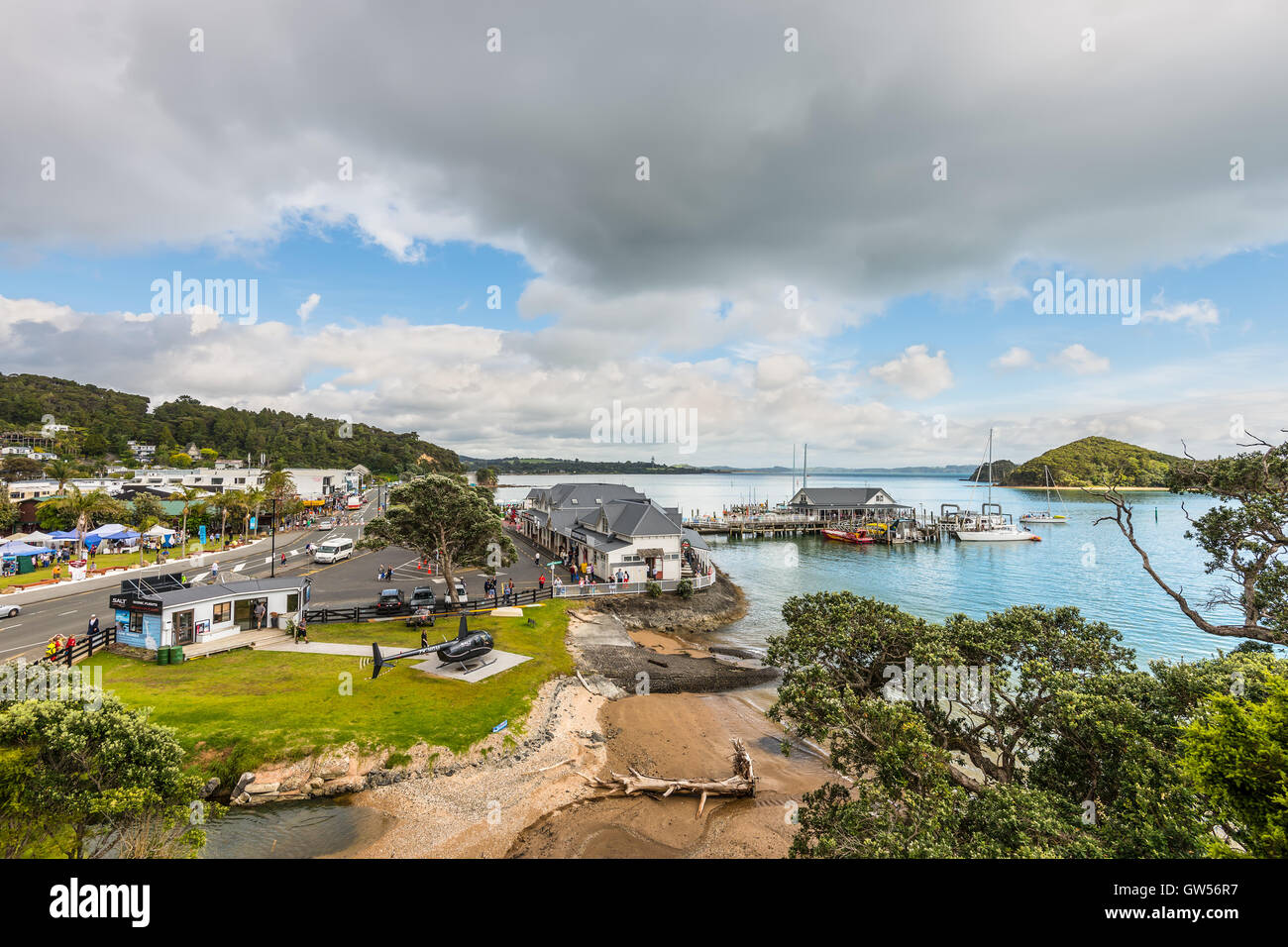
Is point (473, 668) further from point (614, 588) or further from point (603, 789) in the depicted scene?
point (614, 588)

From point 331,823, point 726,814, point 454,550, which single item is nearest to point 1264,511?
point 726,814

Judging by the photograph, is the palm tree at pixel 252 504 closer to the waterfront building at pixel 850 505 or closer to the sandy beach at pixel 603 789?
the sandy beach at pixel 603 789

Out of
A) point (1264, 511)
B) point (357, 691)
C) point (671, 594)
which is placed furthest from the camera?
point (671, 594)

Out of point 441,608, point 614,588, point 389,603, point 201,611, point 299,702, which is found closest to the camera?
point 299,702

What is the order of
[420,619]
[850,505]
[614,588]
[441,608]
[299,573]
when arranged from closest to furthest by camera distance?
1. [420,619]
2. [441,608]
3. [614,588]
4. [299,573]
5. [850,505]

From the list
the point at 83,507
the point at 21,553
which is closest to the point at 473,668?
the point at 21,553

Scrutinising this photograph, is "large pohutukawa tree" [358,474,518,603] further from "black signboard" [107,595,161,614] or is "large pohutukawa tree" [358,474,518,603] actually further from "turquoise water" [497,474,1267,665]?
"turquoise water" [497,474,1267,665]

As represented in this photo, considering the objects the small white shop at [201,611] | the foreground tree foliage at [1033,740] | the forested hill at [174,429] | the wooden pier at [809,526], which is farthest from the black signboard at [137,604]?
the forested hill at [174,429]
